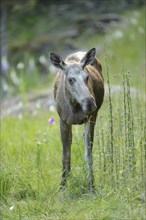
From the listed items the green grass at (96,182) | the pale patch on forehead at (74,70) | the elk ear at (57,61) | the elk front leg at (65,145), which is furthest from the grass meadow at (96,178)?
the elk ear at (57,61)

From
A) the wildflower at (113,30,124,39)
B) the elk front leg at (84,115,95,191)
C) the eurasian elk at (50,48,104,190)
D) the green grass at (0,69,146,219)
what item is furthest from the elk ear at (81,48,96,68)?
the wildflower at (113,30,124,39)

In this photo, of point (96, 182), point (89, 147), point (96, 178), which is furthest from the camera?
point (96, 178)

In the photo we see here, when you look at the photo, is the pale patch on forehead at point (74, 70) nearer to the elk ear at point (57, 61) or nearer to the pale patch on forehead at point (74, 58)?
the elk ear at point (57, 61)

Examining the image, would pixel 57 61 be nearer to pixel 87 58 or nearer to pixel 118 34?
pixel 87 58

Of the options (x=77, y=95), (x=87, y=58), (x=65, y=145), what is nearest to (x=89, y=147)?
(x=65, y=145)

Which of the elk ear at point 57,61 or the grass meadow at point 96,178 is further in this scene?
the elk ear at point 57,61

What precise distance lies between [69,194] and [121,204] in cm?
88

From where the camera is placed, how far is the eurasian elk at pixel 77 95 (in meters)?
6.60

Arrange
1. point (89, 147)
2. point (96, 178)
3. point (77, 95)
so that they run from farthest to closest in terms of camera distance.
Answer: point (96, 178) → point (89, 147) → point (77, 95)

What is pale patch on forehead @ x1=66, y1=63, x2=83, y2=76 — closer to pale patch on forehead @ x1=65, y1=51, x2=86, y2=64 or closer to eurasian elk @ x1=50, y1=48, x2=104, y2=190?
eurasian elk @ x1=50, y1=48, x2=104, y2=190

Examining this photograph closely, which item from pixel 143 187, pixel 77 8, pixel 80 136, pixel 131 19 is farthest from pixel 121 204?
pixel 77 8

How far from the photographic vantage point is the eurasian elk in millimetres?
6598

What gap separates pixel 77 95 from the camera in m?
6.63

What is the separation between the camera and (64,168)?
24.8 ft
